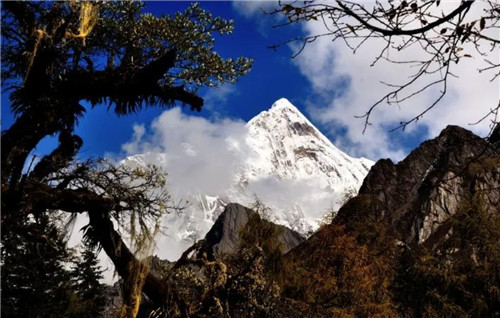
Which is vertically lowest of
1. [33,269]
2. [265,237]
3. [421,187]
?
[33,269]

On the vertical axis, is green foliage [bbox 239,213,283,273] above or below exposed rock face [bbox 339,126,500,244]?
below

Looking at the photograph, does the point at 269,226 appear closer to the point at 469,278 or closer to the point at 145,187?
the point at 469,278

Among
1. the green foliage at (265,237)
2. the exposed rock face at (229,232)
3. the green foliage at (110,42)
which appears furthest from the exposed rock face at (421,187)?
the green foliage at (110,42)

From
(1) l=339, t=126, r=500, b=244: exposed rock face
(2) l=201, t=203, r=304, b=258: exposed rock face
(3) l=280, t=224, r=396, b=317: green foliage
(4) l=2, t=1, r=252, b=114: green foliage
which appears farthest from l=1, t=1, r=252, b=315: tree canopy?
(2) l=201, t=203, r=304, b=258: exposed rock face

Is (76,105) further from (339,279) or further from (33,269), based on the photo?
(339,279)

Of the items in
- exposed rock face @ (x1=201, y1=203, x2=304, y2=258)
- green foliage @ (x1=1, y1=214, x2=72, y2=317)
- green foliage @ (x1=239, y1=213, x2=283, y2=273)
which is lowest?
green foliage @ (x1=1, y1=214, x2=72, y2=317)

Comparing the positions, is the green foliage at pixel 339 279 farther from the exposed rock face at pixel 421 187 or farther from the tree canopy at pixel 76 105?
the exposed rock face at pixel 421 187

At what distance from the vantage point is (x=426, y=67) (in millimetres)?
3844

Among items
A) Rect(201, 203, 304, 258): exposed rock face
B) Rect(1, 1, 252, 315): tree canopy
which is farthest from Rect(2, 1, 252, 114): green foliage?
Rect(201, 203, 304, 258): exposed rock face

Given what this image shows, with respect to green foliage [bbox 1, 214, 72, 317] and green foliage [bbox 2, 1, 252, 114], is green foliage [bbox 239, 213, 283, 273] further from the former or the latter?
green foliage [bbox 2, 1, 252, 114]

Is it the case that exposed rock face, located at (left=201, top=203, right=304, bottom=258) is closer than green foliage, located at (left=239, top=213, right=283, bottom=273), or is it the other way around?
green foliage, located at (left=239, top=213, right=283, bottom=273)

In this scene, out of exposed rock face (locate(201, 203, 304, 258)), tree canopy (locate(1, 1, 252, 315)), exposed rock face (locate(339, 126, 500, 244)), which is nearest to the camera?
tree canopy (locate(1, 1, 252, 315))

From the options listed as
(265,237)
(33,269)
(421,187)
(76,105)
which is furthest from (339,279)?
(421,187)

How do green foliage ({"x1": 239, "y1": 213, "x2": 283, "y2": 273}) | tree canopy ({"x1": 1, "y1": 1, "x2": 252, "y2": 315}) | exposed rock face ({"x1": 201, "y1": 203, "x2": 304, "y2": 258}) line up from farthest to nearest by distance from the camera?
exposed rock face ({"x1": 201, "y1": 203, "x2": 304, "y2": 258})
green foliage ({"x1": 239, "y1": 213, "x2": 283, "y2": 273})
tree canopy ({"x1": 1, "y1": 1, "x2": 252, "y2": 315})
